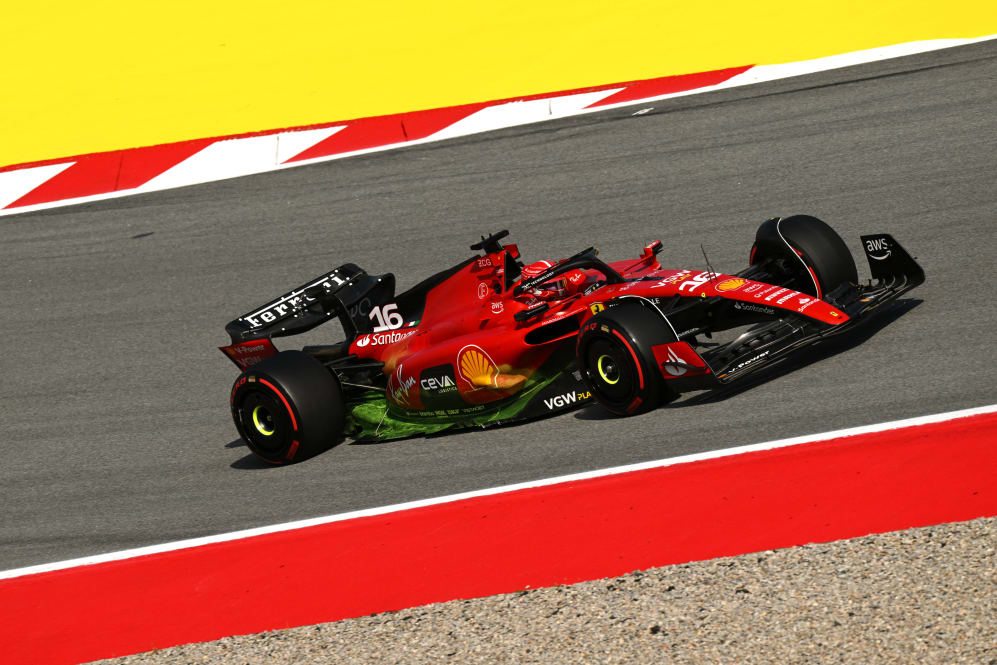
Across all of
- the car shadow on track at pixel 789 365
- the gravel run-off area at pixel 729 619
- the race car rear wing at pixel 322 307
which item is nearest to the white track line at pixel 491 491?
the car shadow on track at pixel 789 365

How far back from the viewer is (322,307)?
8602 millimetres

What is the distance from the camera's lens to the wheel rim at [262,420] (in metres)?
8.02

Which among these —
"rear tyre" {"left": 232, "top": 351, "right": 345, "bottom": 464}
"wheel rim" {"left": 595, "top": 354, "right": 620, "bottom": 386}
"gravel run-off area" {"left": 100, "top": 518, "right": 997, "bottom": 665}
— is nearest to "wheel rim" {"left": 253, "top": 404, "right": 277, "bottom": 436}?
"rear tyre" {"left": 232, "top": 351, "right": 345, "bottom": 464}

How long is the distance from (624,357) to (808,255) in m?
1.43

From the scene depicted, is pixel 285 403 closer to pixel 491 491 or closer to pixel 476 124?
pixel 491 491

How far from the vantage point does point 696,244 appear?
10352 millimetres

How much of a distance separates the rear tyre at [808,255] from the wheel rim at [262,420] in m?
3.14

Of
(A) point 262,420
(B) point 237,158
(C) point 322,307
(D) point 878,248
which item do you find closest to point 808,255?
(D) point 878,248

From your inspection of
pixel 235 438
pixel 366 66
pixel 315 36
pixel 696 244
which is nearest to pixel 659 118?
pixel 696 244

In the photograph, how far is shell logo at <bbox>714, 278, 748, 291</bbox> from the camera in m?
7.11

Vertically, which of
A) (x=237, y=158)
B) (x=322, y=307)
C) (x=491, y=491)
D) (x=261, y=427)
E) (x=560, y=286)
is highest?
(x=237, y=158)

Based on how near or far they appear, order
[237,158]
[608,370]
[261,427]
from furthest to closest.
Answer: [237,158] → [261,427] → [608,370]

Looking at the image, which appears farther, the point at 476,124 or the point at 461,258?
the point at 476,124

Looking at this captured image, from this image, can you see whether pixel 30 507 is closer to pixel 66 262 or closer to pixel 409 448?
pixel 409 448
